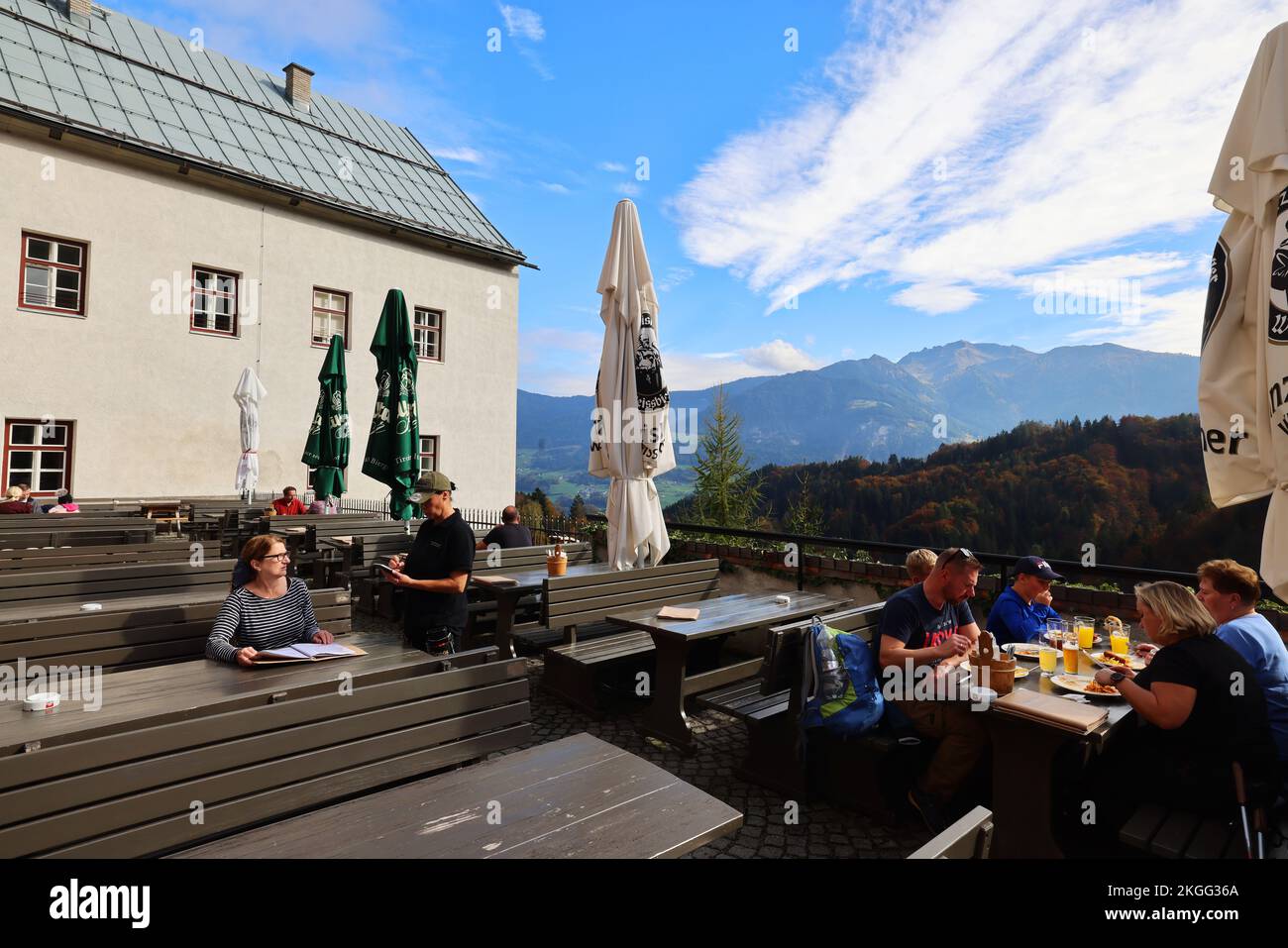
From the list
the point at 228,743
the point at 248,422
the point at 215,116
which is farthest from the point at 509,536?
the point at 215,116

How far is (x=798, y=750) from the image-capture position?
13.5 ft

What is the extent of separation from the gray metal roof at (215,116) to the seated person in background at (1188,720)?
19.9 m

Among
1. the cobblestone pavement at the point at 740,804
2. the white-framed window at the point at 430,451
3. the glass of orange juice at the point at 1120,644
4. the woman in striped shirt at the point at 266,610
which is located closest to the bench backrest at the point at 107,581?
the woman in striped shirt at the point at 266,610

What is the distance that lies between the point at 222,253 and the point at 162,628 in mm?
15755

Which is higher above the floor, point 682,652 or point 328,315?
point 328,315

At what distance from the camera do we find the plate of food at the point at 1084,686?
347cm

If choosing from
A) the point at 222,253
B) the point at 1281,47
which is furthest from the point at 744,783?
the point at 222,253

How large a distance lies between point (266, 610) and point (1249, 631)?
5106mm

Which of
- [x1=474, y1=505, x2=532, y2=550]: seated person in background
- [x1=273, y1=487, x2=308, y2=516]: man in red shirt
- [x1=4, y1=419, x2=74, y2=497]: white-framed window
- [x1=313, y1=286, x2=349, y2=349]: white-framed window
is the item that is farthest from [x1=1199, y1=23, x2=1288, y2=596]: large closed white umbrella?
[x1=313, y1=286, x2=349, y2=349]: white-framed window

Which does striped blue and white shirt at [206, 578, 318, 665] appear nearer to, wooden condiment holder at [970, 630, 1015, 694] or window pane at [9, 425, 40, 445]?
wooden condiment holder at [970, 630, 1015, 694]

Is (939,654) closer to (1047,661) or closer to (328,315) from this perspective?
(1047,661)

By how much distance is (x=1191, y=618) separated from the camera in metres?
3.16

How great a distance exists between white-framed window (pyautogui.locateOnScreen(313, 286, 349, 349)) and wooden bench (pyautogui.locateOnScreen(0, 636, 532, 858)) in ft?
57.1

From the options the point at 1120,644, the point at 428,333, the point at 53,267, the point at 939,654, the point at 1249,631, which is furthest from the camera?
the point at 428,333
